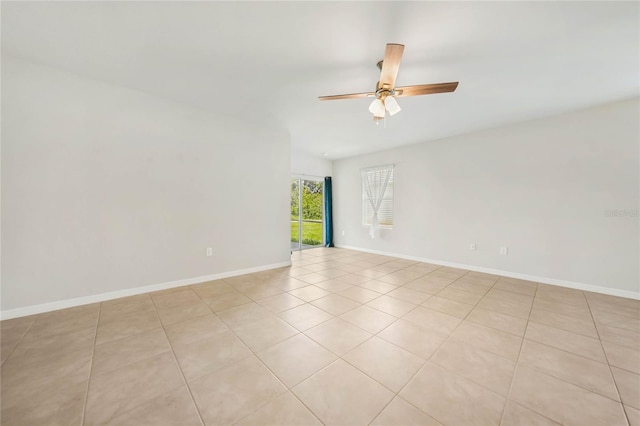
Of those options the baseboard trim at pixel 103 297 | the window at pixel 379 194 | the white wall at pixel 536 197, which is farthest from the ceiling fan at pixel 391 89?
the window at pixel 379 194

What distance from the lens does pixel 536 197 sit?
12.1 feet

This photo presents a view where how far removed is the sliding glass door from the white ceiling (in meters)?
3.28

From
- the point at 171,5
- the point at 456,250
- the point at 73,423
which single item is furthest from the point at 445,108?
the point at 73,423

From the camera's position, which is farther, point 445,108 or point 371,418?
point 445,108

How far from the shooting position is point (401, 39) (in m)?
1.99

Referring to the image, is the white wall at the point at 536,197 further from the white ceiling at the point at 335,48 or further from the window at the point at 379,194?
the white ceiling at the point at 335,48

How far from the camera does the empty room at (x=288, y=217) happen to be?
1.51m

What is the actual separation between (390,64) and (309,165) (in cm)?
470

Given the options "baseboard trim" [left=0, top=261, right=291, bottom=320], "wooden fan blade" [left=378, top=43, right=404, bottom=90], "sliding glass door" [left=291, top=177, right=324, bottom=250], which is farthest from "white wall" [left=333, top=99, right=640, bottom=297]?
"baseboard trim" [left=0, top=261, right=291, bottom=320]

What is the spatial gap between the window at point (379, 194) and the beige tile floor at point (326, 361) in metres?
2.91

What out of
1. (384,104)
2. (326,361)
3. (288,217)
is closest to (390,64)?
(384,104)

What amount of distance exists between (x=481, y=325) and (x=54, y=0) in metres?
4.59

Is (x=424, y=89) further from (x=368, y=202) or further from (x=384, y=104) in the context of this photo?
(x=368, y=202)

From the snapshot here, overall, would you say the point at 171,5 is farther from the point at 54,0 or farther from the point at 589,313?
the point at 589,313
